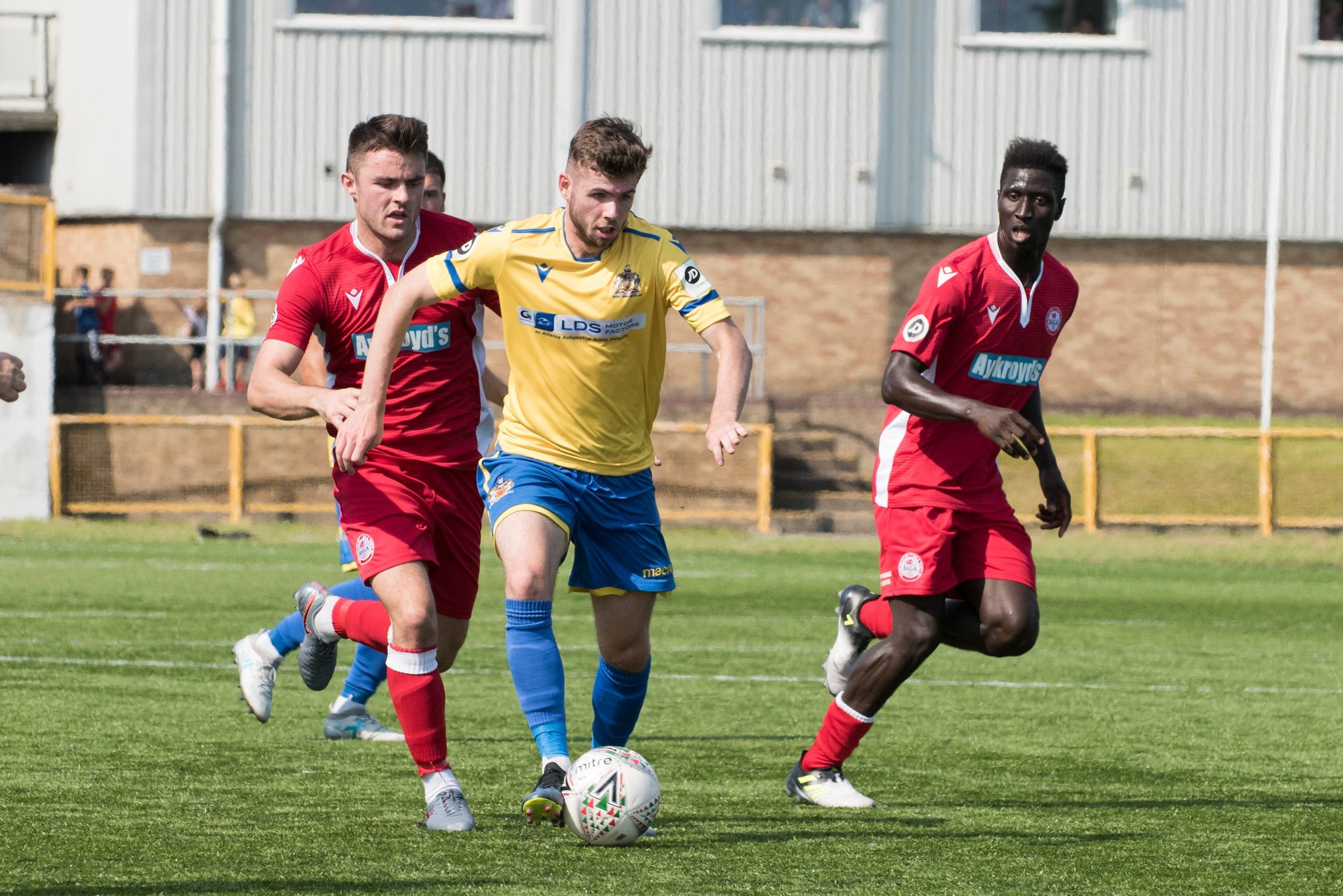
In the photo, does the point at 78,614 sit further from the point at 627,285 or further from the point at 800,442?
the point at 800,442

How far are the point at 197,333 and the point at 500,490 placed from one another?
19124mm

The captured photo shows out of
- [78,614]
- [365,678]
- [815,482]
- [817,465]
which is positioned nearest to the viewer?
[365,678]

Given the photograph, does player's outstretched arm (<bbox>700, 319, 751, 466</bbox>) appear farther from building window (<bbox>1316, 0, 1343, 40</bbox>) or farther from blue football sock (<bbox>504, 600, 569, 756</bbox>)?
building window (<bbox>1316, 0, 1343, 40</bbox>)

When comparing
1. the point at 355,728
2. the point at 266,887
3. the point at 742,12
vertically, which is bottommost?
the point at 355,728

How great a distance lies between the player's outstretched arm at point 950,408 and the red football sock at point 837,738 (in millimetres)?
1025

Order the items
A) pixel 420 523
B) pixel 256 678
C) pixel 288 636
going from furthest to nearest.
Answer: pixel 288 636, pixel 256 678, pixel 420 523

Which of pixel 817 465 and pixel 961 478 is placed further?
pixel 817 465

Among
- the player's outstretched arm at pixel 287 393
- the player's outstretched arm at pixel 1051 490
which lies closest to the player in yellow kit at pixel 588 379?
the player's outstretched arm at pixel 287 393

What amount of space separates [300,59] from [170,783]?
778 inches

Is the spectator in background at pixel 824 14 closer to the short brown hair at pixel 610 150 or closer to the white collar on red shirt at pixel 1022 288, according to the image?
the white collar on red shirt at pixel 1022 288

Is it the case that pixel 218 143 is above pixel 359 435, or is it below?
above

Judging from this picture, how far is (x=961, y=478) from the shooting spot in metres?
6.14

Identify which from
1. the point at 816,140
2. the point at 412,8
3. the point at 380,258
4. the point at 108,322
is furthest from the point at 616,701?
the point at 412,8

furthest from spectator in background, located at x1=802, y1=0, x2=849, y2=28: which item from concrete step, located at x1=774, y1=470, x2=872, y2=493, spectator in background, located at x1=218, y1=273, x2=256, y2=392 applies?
spectator in background, located at x1=218, y1=273, x2=256, y2=392
